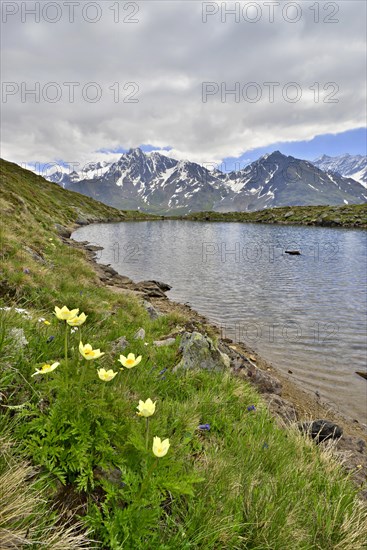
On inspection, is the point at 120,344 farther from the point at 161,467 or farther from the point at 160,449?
the point at 160,449

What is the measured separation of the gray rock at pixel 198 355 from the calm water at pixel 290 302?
18.3 ft

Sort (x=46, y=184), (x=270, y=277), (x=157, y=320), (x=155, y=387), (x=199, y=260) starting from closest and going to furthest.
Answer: (x=155, y=387) → (x=157, y=320) → (x=270, y=277) → (x=199, y=260) → (x=46, y=184)

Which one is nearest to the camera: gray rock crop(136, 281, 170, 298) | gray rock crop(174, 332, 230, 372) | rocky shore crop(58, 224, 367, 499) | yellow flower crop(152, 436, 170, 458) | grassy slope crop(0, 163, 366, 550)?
yellow flower crop(152, 436, 170, 458)

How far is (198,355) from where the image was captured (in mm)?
6926

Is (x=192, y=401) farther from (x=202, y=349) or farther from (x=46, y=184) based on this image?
(x=46, y=184)

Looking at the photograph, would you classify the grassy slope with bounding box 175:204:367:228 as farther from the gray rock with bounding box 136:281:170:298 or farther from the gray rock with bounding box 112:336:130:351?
the gray rock with bounding box 112:336:130:351

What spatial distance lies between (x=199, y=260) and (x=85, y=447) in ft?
130

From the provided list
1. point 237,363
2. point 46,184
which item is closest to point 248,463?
point 237,363

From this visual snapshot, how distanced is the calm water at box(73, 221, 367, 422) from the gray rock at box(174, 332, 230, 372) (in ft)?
18.3

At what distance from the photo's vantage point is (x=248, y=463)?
367 cm

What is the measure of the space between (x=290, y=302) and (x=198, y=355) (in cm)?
1730

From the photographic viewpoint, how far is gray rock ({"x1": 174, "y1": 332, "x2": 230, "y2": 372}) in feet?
21.8

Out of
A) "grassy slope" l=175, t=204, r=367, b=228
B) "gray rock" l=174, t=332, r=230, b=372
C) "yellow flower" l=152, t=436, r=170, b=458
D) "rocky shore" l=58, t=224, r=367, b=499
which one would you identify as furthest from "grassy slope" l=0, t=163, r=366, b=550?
"grassy slope" l=175, t=204, r=367, b=228

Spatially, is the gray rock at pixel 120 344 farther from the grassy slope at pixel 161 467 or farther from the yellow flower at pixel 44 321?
the yellow flower at pixel 44 321
